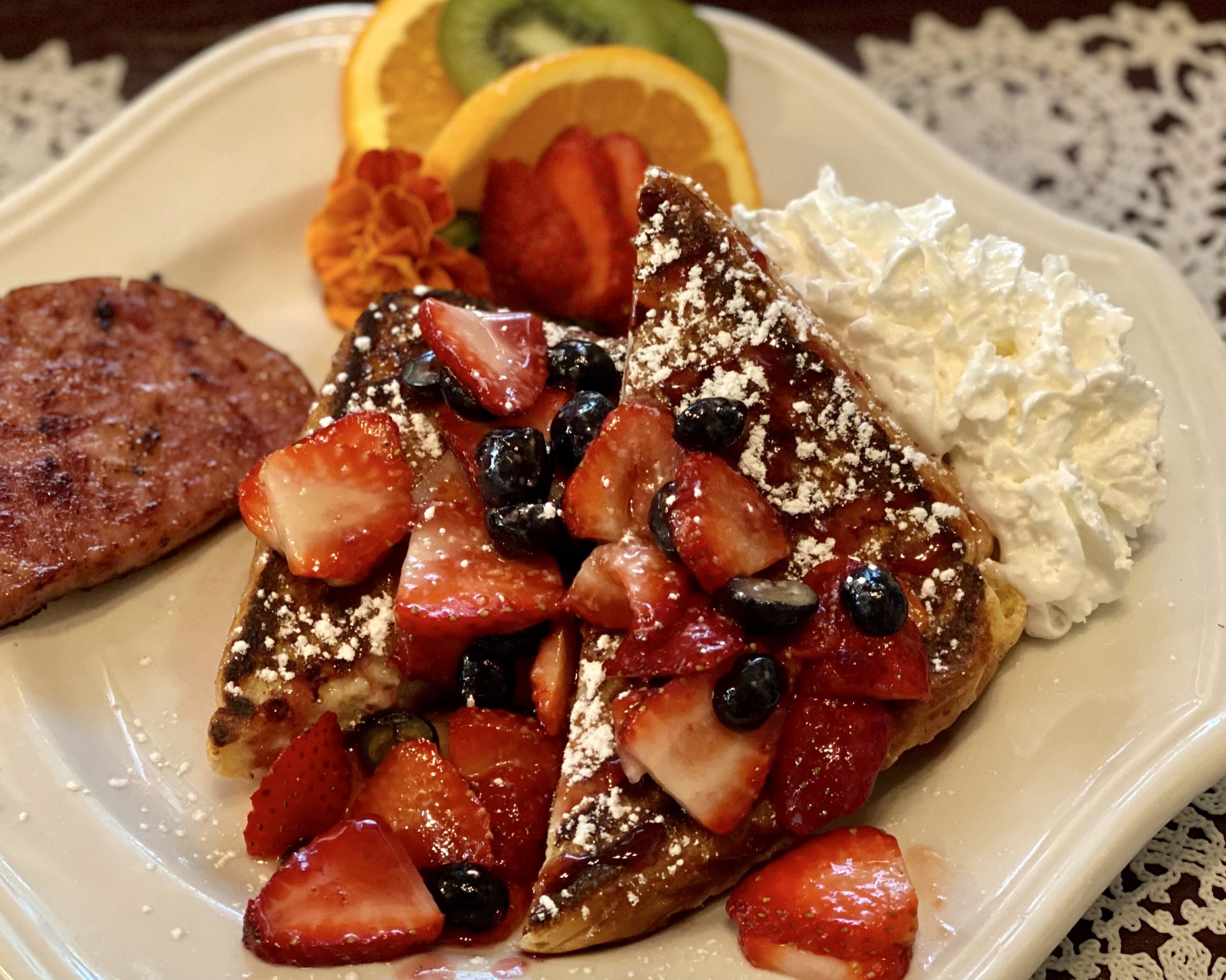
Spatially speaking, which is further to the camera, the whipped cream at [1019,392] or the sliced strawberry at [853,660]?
the whipped cream at [1019,392]

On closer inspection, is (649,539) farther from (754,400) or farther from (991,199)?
(991,199)

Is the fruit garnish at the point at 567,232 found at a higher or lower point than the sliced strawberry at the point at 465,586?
higher

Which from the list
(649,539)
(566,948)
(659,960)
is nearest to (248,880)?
(566,948)

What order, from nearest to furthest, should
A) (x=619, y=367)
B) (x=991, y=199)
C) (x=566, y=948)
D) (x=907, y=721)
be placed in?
(x=566, y=948) → (x=907, y=721) → (x=619, y=367) → (x=991, y=199)

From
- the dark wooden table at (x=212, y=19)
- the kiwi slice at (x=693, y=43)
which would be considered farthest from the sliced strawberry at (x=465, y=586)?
the dark wooden table at (x=212, y=19)

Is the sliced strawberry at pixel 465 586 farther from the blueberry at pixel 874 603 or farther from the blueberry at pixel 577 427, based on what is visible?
the blueberry at pixel 874 603

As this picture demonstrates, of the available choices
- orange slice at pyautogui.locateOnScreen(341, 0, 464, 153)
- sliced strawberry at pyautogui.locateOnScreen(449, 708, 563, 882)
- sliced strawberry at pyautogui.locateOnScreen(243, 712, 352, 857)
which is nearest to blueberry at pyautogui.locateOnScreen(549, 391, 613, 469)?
sliced strawberry at pyautogui.locateOnScreen(449, 708, 563, 882)

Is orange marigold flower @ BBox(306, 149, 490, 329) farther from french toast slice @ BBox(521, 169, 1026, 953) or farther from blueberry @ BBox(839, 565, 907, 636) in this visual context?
blueberry @ BBox(839, 565, 907, 636)
